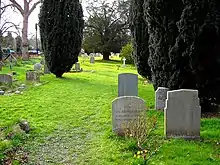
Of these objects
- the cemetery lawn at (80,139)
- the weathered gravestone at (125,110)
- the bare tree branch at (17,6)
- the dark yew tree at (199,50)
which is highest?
the bare tree branch at (17,6)

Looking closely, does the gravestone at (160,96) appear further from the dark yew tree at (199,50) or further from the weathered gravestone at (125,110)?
the weathered gravestone at (125,110)

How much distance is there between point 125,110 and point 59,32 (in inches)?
497

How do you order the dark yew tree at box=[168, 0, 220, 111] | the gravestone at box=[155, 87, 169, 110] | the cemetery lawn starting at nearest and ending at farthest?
1. the cemetery lawn
2. the dark yew tree at box=[168, 0, 220, 111]
3. the gravestone at box=[155, 87, 169, 110]

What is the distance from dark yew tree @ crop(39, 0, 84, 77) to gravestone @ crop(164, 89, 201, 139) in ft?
42.6

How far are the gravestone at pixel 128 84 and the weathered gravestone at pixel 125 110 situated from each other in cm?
385

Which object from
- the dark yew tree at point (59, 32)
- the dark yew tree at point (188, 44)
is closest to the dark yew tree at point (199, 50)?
the dark yew tree at point (188, 44)

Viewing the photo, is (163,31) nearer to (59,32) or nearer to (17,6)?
(59,32)

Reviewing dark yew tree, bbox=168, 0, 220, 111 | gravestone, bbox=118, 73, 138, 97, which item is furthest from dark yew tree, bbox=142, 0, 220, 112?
gravestone, bbox=118, 73, 138, 97

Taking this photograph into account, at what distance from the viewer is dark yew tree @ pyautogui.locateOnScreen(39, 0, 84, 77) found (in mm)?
18766

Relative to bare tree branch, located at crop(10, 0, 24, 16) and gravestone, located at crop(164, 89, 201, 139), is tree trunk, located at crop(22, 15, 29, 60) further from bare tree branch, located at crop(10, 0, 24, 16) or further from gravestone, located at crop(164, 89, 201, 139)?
gravestone, located at crop(164, 89, 201, 139)

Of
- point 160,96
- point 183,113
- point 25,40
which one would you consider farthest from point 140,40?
point 25,40

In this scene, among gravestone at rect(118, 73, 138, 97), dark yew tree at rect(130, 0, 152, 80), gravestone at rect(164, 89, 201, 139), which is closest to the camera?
gravestone at rect(164, 89, 201, 139)

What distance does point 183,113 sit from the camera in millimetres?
6523

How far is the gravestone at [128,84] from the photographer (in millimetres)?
10805
